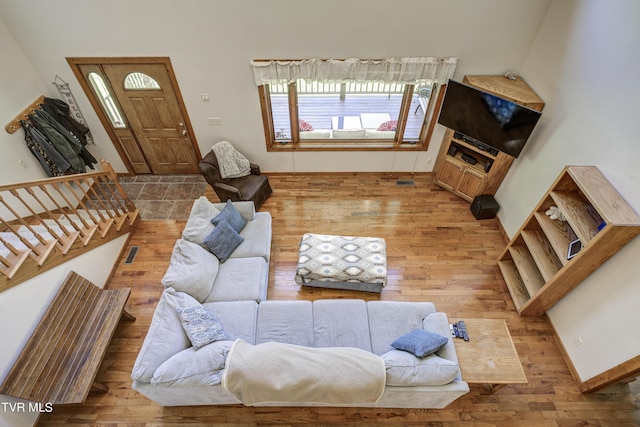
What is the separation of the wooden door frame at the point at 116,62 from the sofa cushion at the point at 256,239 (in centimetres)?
201

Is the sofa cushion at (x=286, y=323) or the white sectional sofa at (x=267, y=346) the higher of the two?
the white sectional sofa at (x=267, y=346)

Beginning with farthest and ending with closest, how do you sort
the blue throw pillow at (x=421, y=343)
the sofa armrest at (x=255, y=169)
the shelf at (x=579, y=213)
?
the sofa armrest at (x=255, y=169) → the shelf at (x=579, y=213) → the blue throw pillow at (x=421, y=343)

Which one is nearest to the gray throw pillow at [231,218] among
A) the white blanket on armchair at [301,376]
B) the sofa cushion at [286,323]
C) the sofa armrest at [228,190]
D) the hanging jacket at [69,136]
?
the sofa armrest at [228,190]

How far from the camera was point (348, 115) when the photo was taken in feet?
17.7

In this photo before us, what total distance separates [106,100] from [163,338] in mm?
3986

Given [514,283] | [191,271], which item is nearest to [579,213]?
[514,283]

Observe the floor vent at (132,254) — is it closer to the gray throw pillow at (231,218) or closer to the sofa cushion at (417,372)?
the gray throw pillow at (231,218)

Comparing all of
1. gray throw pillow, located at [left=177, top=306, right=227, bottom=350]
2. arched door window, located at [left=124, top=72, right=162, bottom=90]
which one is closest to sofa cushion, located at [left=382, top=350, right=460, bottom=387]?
gray throw pillow, located at [left=177, top=306, right=227, bottom=350]

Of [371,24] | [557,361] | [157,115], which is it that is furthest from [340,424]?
[157,115]

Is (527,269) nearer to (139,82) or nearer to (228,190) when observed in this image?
(228,190)

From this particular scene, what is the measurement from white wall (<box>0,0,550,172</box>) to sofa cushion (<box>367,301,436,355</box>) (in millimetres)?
3264

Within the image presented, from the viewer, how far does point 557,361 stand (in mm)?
3225

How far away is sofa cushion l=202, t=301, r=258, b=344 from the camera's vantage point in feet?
9.68

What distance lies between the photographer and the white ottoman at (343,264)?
11.5 feet
